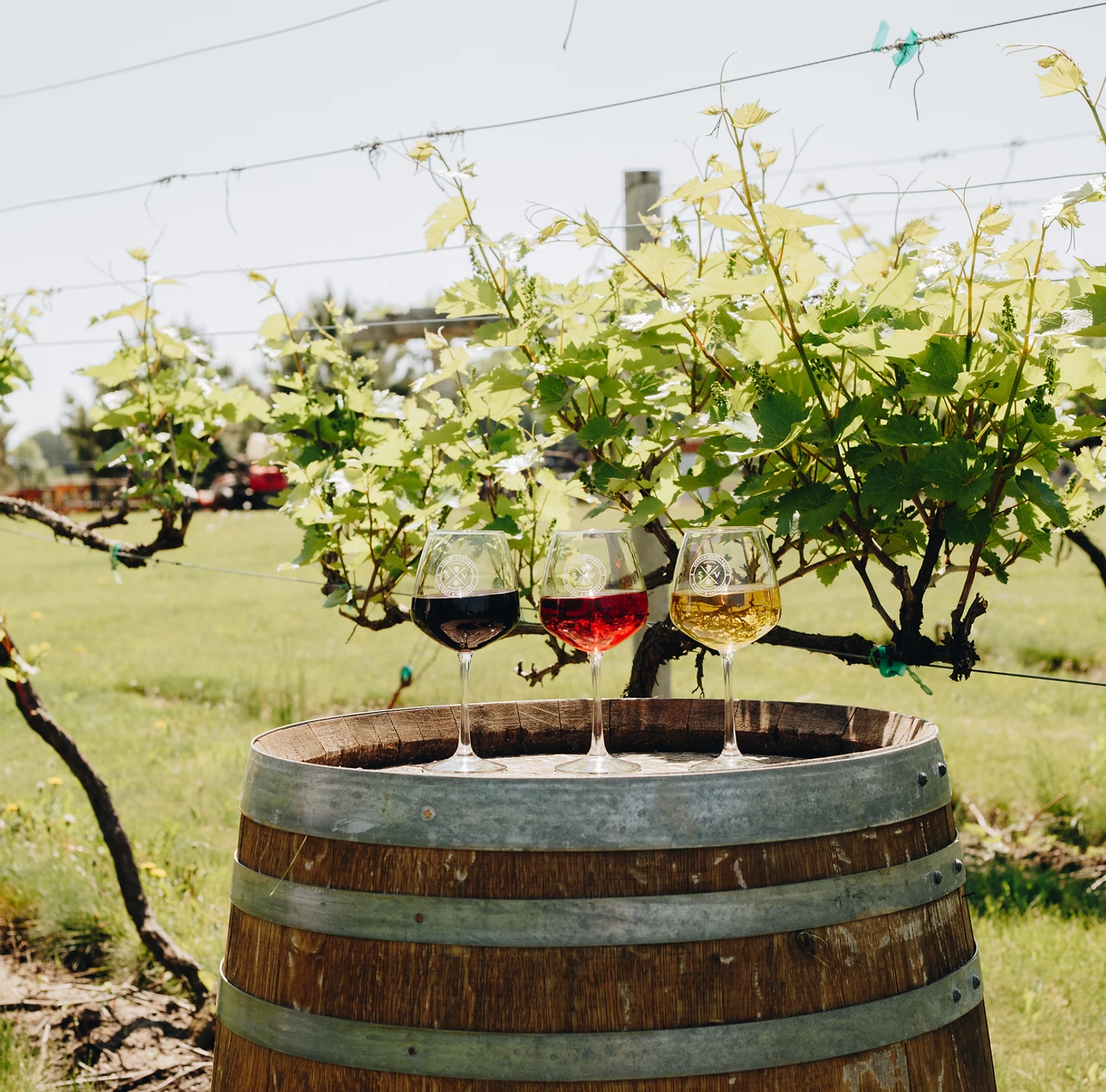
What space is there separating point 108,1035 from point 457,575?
2378 millimetres

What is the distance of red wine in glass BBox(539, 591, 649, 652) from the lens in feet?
5.69

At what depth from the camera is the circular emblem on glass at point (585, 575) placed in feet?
5.72

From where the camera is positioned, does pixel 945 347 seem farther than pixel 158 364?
No

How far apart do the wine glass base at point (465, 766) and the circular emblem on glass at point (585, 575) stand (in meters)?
0.31

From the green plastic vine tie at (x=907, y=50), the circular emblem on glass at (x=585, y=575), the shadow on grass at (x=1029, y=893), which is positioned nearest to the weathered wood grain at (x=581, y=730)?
the circular emblem on glass at (x=585, y=575)

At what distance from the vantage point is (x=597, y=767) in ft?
5.60

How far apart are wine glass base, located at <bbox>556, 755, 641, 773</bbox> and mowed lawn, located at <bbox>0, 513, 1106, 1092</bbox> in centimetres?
210

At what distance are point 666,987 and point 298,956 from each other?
0.47 meters

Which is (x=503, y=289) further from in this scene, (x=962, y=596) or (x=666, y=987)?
(x=666, y=987)

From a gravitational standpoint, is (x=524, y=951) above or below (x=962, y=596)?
below

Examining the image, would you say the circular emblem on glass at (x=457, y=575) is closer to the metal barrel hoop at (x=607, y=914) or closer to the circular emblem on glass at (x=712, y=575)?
the circular emblem on glass at (x=712, y=575)

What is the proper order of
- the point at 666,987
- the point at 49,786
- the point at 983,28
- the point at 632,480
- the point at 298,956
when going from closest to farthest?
1. the point at 666,987
2. the point at 298,956
3. the point at 632,480
4. the point at 983,28
5. the point at 49,786

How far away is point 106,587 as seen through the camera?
15.9 m

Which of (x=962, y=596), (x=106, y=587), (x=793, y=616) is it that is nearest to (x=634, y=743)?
(x=962, y=596)
